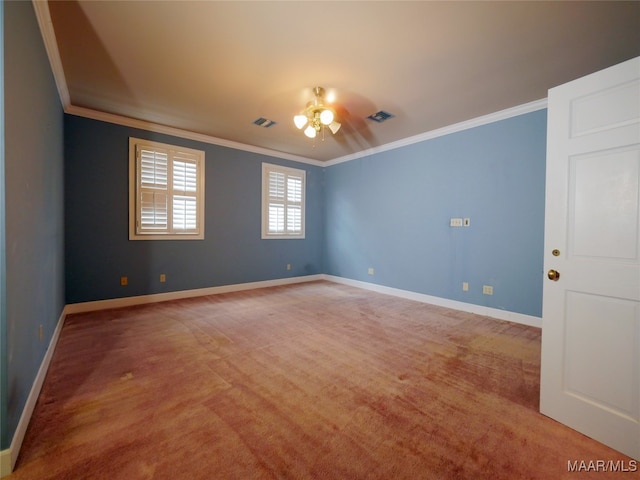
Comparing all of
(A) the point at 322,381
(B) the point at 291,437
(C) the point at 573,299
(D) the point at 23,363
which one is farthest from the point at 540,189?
(D) the point at 23,363

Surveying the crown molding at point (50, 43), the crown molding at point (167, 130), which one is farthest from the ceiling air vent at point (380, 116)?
the crown molding at point (50, 43)

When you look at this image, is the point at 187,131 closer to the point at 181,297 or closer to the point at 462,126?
the point at 181,297

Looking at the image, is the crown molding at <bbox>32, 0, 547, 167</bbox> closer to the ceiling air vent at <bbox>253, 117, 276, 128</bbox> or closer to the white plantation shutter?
the white plantation shutter

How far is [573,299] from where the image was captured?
5.51 ft

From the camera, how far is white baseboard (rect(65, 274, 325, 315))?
3896 millimetres

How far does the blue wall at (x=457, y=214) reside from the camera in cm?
359

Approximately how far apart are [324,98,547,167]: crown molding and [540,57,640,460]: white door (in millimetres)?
2272

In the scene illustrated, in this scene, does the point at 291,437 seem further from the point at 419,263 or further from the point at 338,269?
the point at 338,269

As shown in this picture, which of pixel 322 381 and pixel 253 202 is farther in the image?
pixel 253 202

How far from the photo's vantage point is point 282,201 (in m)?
6.02

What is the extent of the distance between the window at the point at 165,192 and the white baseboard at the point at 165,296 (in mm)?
952

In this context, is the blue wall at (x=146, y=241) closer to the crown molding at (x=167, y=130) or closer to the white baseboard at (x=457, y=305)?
the crown molding at (x=167, y=130)

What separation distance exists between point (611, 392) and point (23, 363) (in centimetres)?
344
